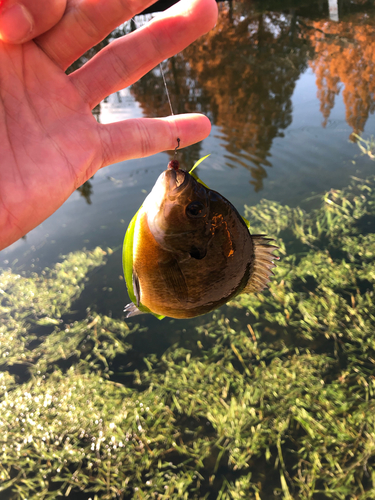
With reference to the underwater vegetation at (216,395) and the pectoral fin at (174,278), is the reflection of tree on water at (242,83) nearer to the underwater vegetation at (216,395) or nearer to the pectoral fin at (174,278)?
the underwater vegetation at (216,395)

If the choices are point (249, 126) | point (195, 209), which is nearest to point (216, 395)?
point (195, 209)

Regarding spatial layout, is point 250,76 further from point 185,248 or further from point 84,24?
point 185,248

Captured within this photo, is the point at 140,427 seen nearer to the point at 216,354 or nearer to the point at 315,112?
the point at 216,354

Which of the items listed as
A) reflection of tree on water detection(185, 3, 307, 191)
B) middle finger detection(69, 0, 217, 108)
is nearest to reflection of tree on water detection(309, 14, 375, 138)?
reflection of tree on water detection(185, 3, 307, 191)

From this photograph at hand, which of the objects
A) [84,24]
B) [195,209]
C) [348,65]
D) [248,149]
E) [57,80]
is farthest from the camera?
[348,65]

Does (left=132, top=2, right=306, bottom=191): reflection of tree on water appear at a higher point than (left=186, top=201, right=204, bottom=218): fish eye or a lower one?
lower

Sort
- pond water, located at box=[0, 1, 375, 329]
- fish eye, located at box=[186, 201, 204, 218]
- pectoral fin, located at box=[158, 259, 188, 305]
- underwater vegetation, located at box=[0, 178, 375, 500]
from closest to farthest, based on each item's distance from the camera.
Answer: fish eye, located at box=[186, 201, 204, 218] → pectoral fin, located at box=[158, 259, 188, 305] → underwater vegetation, located at box=[0, 178, 375, 500] → pond water, located at box=[0, 1, 375, 329]

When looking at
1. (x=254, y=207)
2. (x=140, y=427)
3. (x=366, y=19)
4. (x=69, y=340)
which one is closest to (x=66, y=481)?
(x=140, y=427)

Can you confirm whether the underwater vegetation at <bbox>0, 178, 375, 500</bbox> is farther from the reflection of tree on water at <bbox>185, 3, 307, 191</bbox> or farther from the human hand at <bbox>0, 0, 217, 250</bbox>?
the human hand at <bbox>0, 0, 217, 250</bbox>
